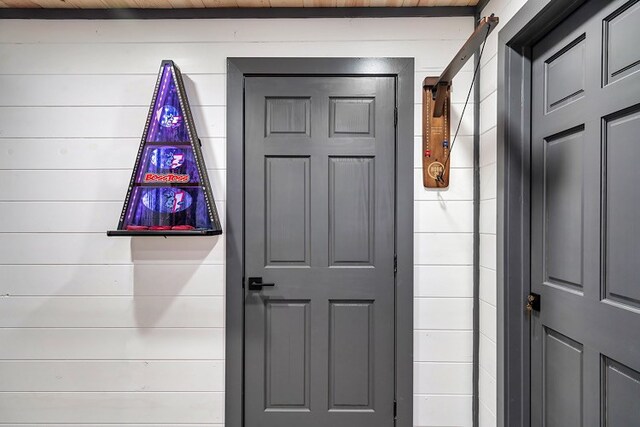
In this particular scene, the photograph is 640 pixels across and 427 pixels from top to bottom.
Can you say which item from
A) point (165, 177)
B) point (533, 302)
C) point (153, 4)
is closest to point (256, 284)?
point (165, 177)

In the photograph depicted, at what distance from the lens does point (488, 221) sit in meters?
1.94

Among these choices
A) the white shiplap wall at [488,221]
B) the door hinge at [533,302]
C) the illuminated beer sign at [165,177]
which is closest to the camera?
the door hinge at [533,302]

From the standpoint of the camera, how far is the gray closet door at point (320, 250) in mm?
2088

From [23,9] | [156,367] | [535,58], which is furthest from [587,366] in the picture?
[23,9]

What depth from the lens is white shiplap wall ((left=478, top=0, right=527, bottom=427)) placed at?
1.85 m

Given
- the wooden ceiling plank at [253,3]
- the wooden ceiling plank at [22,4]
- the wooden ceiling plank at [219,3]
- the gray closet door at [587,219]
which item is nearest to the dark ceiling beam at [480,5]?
the gray closet door at [587,219]

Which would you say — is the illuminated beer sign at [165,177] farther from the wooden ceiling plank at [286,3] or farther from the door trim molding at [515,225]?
the door trim molding at [515,225]

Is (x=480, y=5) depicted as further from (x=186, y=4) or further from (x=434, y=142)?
(x=186, y=4)

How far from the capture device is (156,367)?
213 cm

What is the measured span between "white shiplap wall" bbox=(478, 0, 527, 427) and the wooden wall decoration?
0.18m

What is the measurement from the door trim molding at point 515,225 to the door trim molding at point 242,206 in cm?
48

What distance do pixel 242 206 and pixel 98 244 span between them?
0.83 meters

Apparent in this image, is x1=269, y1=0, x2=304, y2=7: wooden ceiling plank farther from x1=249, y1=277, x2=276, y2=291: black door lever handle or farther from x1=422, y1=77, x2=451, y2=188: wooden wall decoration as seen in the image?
x1=249, y1=277, x2=276, y2=291: black door lever handle

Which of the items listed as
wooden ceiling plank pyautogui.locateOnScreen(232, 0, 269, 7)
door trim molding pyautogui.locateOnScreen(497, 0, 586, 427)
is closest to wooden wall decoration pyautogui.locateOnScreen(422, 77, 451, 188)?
door trim molding pyautogui.locateOnScreen(497, 0, 586, 427)
